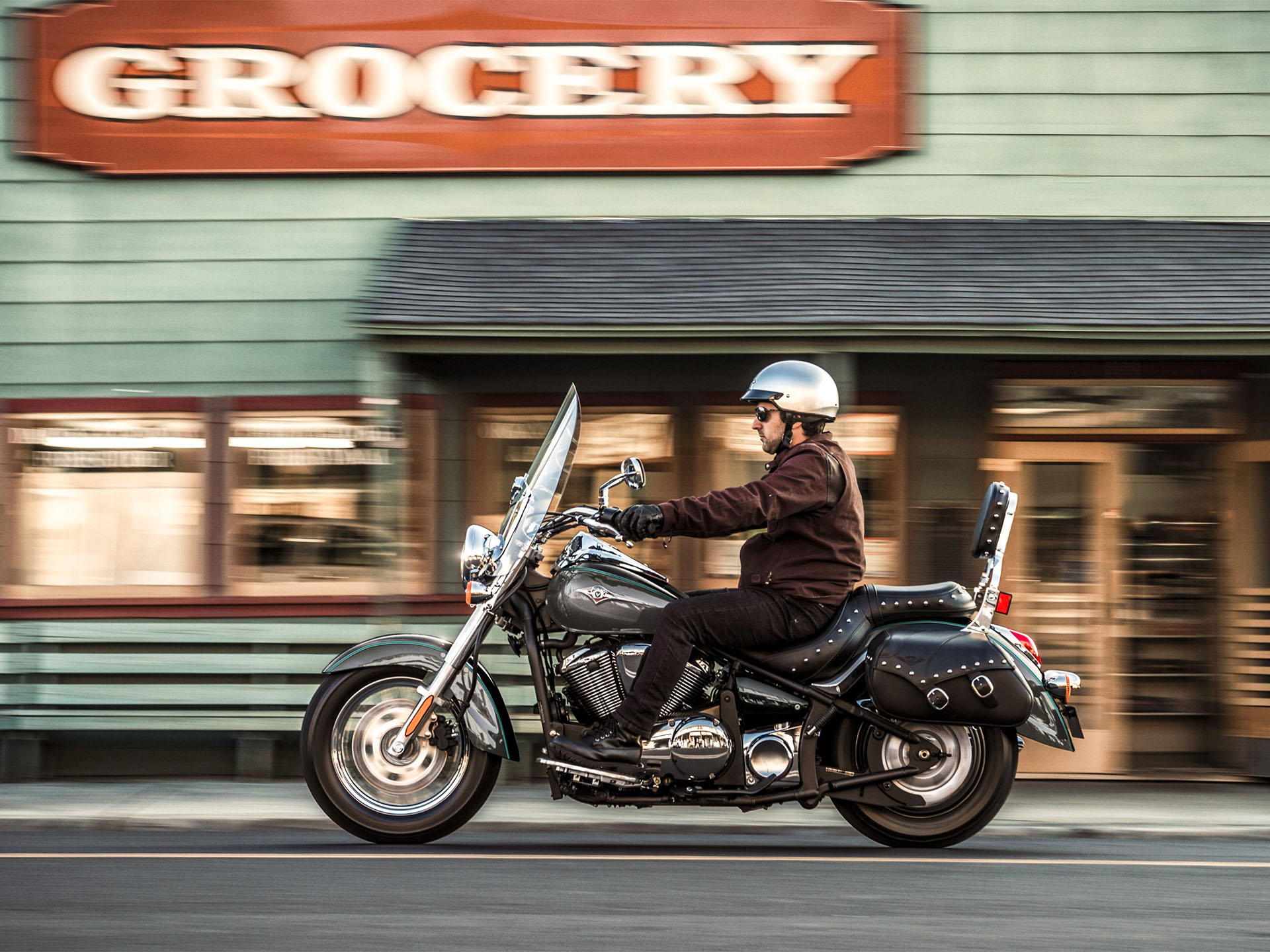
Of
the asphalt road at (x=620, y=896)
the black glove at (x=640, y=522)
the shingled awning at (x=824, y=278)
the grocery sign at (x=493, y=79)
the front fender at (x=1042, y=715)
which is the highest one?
the grocery sign at (x=493, y=79)

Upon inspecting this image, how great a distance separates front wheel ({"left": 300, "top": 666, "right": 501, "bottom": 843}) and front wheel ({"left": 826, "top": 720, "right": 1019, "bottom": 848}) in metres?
1.51

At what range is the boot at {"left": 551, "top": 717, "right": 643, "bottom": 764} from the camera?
5957 millimetres

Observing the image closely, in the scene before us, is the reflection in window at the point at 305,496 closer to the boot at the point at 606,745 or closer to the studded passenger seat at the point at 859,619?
the boot at the point at 606,745

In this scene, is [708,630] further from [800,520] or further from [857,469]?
[857,469]

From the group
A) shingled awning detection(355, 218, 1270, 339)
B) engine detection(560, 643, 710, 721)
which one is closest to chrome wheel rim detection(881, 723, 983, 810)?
engine detection(560, 643, 710, 721)

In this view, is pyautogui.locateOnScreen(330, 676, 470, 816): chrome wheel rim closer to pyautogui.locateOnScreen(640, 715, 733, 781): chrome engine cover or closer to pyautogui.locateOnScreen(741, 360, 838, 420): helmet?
pyautogui.locateOnScreen(640, 715, 733, 781): chrome engine cover

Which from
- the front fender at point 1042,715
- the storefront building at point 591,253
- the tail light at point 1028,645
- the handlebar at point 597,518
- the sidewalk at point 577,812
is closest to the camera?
the handlebar at point 597,518

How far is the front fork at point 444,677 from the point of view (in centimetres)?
609

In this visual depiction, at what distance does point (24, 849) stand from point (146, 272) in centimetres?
445

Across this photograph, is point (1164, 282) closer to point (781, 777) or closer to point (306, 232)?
point (781, 777)

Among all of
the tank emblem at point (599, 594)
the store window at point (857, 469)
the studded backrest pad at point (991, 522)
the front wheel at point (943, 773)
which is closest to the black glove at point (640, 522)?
the tank emblem at point (599, 594)

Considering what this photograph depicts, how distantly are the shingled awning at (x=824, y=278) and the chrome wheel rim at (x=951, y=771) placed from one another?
2.93 m

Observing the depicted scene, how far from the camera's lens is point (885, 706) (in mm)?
6074

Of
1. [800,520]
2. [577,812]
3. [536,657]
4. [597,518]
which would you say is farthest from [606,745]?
[577,812]
